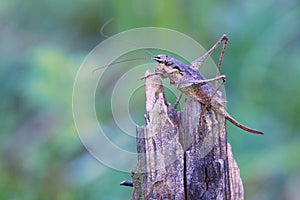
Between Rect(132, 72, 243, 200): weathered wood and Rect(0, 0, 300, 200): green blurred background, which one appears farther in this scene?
Rect(0, 0, 300, 200): green blurred background

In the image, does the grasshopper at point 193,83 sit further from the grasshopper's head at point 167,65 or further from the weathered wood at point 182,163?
the weathered wood at point 182,163

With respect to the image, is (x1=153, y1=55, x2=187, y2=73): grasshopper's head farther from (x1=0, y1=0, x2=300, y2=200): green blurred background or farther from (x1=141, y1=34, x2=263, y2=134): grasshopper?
(x1=0, y1=0, x2=300, y2=200): green blurred background

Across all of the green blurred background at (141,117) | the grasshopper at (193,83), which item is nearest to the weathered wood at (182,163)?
the grasshopper at (193,83)

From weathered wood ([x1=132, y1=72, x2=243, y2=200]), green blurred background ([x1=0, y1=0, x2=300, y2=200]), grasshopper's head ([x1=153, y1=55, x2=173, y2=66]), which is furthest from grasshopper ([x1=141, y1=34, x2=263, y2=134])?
green blurred background ([x1=0, y1=0, x2=300, y2=200])

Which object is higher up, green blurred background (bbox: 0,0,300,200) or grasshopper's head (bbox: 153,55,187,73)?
green blurred background (bbox: 0,0,300,200)

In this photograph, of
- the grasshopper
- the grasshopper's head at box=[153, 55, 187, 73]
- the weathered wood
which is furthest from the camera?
the grasshopper's head at box=[153, 55, 187, 73]

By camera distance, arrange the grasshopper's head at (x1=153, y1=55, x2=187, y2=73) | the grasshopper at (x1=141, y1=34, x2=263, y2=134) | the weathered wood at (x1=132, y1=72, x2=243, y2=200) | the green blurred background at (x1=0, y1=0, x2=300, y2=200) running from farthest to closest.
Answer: the green blurred background at (x1=0, y1=0, x2=300, y2=200)
the grasshopper's head at (x1=153, y1=55, x2=187, y2=73)
the grasshopper at (x1=141, y1=34, x2=263, y2=134)
the weathered wood at (x1=132, y1=72, x2=243, y2=200)

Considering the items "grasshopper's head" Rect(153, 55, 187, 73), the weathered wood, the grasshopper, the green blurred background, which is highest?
the green blurred background
